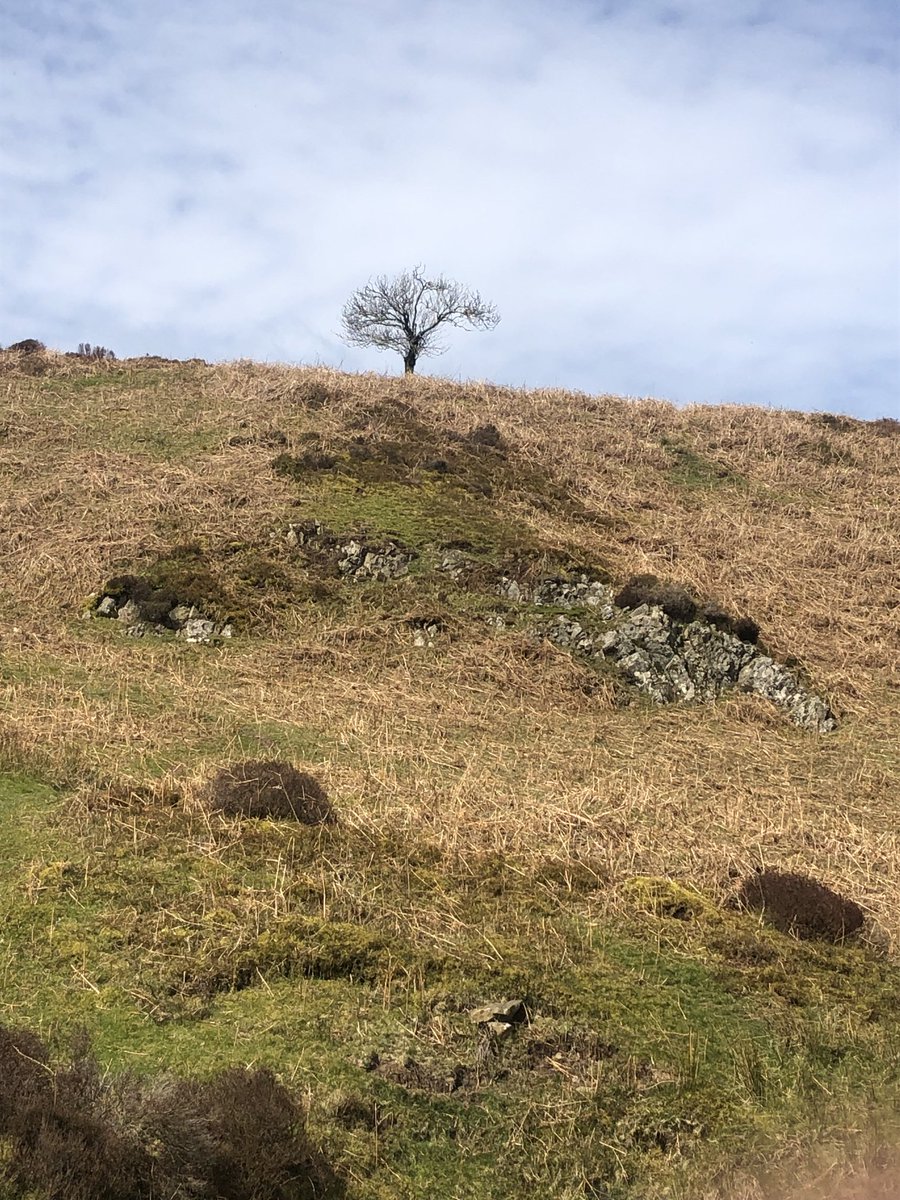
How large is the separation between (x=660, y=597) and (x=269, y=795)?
42.2ft

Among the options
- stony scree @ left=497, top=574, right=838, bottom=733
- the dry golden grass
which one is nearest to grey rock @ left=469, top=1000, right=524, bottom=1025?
the dry golden grass

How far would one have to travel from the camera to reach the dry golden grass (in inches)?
485

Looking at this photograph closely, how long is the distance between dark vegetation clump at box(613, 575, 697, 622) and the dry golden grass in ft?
7.87

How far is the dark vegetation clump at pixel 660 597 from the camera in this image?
21656mm

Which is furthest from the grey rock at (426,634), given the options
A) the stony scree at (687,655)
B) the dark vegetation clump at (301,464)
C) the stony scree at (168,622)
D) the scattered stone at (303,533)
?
the dark vegetation clump at (301,464)

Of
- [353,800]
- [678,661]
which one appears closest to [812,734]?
[678,661]

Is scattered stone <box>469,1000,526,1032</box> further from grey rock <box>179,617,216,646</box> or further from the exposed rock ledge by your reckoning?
grey rock <box>179,617,216,646</box>

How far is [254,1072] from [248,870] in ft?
11.1

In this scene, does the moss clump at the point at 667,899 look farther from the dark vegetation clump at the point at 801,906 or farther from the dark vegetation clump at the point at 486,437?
the dark vegetation clump at the point at 486,437

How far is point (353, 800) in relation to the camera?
11961 mm

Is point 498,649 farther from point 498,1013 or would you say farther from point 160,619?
point 498,1013

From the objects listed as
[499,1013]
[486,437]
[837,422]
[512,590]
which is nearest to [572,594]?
[512,590]

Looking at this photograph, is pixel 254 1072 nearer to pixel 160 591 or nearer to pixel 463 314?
pixel 160 591

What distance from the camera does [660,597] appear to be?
2195 cm
